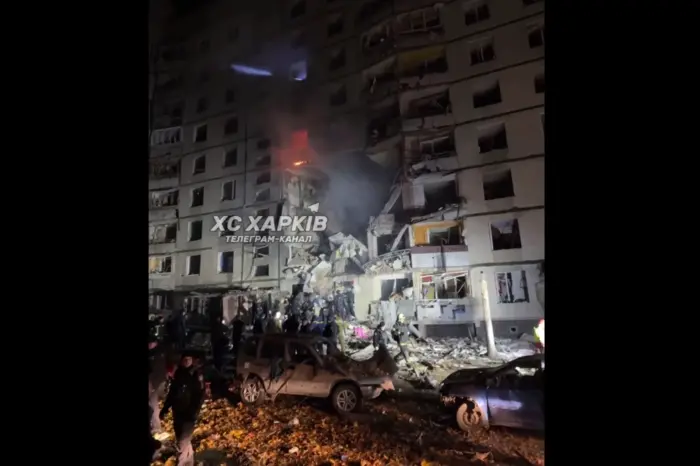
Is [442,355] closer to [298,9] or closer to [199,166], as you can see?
[199,166]

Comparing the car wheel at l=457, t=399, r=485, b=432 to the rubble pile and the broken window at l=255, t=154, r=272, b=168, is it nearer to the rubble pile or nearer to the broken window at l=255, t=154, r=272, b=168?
the rubble pile

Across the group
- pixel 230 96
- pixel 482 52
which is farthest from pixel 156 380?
pixel 482 52

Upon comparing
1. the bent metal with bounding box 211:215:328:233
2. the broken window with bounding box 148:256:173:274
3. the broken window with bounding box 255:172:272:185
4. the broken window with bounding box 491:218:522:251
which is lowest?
the broken window with bounding box 148:256:173:274

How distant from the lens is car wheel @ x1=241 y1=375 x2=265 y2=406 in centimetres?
135

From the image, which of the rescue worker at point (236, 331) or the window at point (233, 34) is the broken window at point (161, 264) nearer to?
the rescue worker at point (236, 331)

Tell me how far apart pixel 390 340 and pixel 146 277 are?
814 mm

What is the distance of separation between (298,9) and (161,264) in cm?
87

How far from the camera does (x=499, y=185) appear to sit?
4.16 feet

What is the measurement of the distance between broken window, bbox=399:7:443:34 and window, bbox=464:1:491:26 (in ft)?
0.26

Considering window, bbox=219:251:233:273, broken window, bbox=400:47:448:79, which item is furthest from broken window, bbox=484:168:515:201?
window, bbox=219:251:233:273

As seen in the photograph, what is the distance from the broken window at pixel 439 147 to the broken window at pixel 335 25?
44cm
